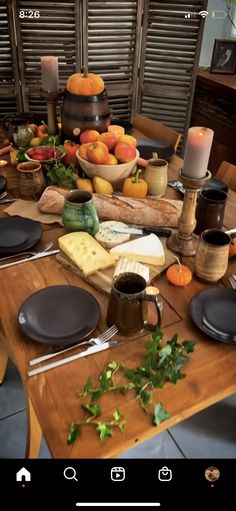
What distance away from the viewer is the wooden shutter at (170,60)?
2734mm

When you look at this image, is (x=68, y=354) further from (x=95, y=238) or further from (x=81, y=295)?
(x=95, y=238)

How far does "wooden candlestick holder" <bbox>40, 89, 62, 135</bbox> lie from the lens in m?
1.73

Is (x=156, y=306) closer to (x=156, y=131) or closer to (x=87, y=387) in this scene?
(x=87, y=387)

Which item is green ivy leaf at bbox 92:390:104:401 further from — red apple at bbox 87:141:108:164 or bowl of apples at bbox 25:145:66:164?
bowl of apples at bbox 25:145:66:164

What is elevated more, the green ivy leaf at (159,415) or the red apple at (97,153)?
the red apple at (97,153)

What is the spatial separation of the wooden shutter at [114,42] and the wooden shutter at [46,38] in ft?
0.28

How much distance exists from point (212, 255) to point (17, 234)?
22.9 inches

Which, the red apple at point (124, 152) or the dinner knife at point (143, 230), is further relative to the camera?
the red apple at point (124, 152)
